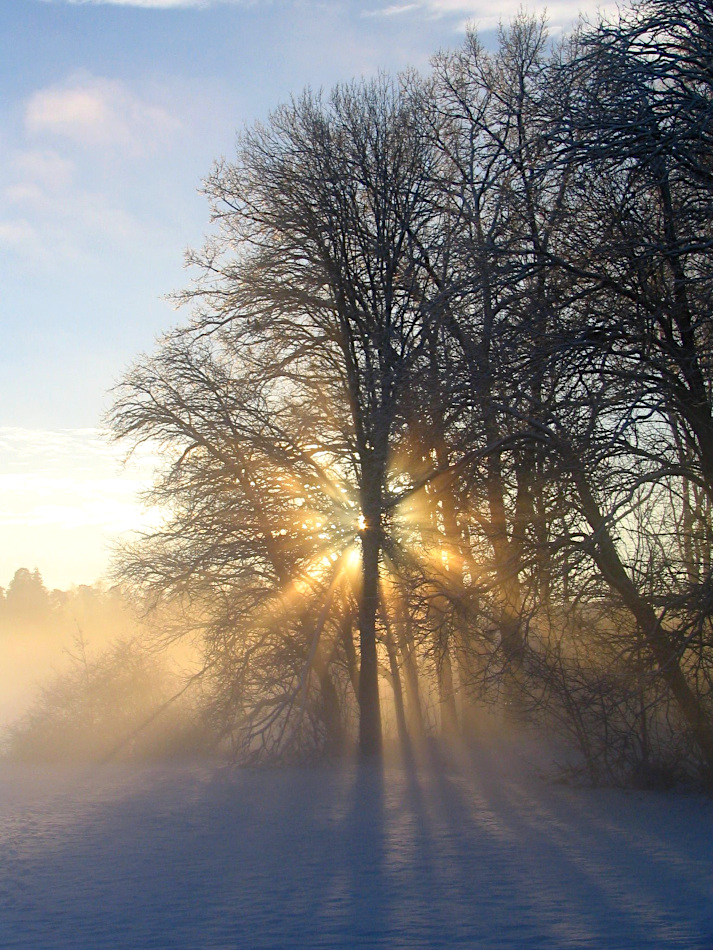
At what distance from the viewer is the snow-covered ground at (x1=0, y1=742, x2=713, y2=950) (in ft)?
26.9

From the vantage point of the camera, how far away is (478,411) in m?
13.1

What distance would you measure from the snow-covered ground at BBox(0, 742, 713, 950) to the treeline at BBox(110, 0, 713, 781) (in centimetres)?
164

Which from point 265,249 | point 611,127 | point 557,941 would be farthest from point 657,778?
point 265,249

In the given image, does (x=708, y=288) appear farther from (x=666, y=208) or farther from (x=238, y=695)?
(x=238, y=695)

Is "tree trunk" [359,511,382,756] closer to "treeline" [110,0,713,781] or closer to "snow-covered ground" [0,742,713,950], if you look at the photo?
"treeline" [110,0,713,781]

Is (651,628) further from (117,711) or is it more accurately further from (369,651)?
(117,711)

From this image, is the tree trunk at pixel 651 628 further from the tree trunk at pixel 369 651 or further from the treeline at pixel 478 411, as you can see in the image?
the tree trunk at pixel 369 651

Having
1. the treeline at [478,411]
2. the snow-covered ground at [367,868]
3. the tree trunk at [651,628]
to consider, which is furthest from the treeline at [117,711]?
the tree trunk at [651,628]

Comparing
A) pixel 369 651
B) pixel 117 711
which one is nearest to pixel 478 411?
pixel 369 651

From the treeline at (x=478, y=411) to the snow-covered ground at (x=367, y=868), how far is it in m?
1.64

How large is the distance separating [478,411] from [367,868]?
6048mm

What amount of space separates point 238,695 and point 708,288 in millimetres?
13353

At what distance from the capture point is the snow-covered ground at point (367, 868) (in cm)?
820

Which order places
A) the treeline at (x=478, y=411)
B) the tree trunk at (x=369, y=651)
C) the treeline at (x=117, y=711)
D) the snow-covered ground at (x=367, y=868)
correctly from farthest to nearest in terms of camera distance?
the treeline at (x=117, y=711) → the tree trunk at (x=369, y=651) → the treeline at (x=478, y=411) → the snow-covered ground at (x=367, y=868)
